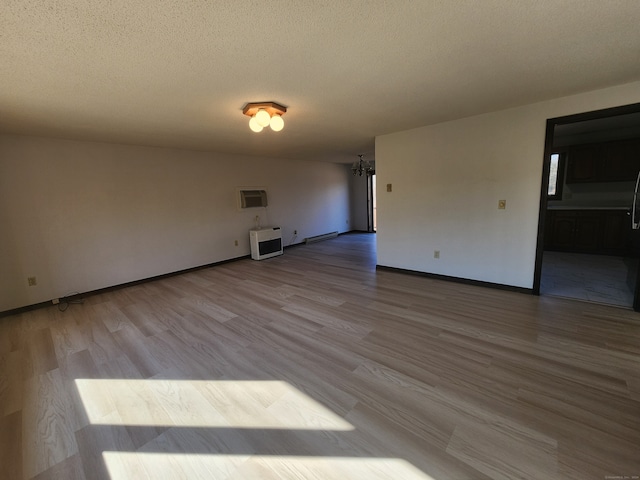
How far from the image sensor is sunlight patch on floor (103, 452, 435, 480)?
4.15 feet

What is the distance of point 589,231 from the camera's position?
15.6 feet

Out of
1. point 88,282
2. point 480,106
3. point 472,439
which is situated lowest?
point 472,439

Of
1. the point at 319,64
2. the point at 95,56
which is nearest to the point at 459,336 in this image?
the point at 319,64

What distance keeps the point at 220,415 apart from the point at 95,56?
2418 millimetres

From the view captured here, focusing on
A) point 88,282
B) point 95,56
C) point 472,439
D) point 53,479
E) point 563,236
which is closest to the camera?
point 53,479

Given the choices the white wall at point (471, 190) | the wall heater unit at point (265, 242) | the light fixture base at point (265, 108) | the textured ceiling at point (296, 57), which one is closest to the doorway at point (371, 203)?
the wall heater unit at point (265, 242)

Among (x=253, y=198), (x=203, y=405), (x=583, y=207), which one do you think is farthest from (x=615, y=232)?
(x=253, y=198)

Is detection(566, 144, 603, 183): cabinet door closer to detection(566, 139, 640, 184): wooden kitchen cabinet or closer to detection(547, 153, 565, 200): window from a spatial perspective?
detection(566, 139, 640, 184): wooden kitchen cabinet

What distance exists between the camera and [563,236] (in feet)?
16.5

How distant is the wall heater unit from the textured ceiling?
9.50 feet

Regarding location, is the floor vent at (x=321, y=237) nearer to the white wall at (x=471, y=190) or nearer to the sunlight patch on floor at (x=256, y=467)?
the white wall at (x=471, y=190)

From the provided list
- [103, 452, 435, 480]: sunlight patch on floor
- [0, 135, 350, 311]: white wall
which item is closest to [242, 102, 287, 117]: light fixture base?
[0, 135, 350, 311]: white wall

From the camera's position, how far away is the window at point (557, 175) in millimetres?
5203

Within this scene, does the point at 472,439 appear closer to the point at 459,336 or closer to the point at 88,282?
the point at 459,336
